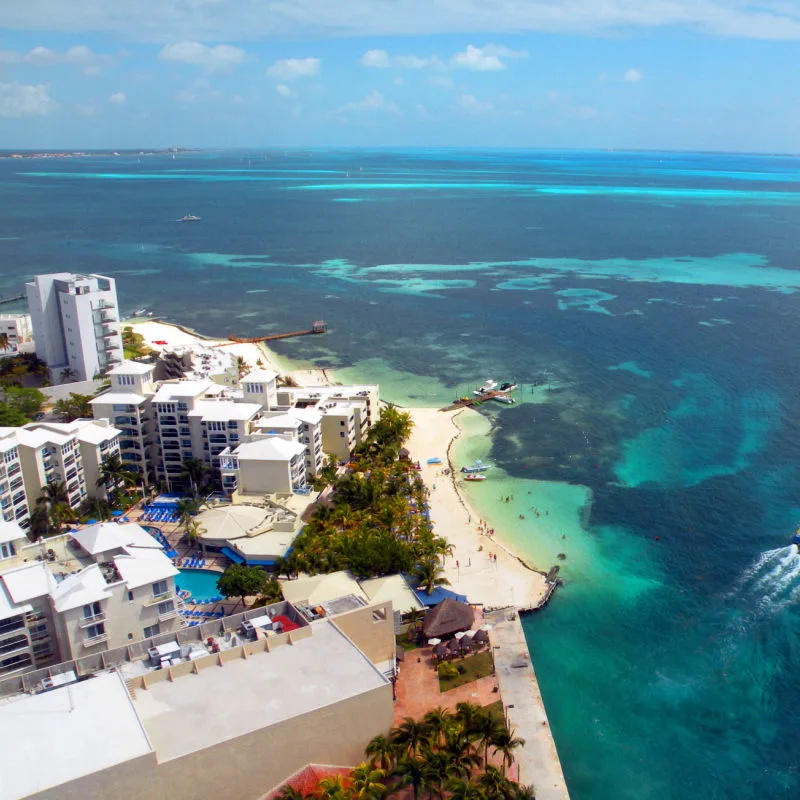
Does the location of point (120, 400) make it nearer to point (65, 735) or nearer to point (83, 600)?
point (83, 600)

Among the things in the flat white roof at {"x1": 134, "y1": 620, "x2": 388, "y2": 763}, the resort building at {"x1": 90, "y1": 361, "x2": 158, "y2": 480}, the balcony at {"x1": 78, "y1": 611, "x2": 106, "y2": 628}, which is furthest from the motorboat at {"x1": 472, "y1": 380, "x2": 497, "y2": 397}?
the balcony at {"x1": 78, "y1": 611, "x2": 106, "y2": 628}

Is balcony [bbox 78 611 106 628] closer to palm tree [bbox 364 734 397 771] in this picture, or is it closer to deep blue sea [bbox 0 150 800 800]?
palm tree [bbox 364 734 397 771]

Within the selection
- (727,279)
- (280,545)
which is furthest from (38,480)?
(727,279)

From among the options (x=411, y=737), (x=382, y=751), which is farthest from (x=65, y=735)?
(x=411, y=737)

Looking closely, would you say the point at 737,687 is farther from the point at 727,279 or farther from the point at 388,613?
the point at 727,279

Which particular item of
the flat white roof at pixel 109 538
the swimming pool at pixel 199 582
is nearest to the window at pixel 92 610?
the flat white roof at pixel 109 538

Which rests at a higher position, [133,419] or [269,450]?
[133,419]
